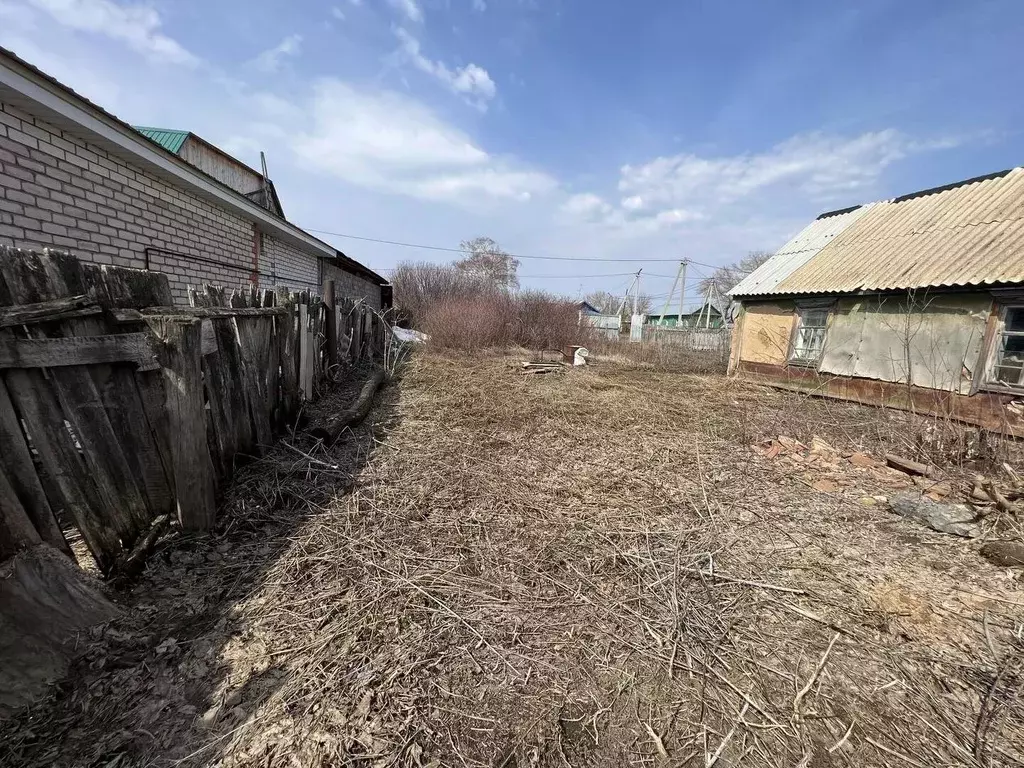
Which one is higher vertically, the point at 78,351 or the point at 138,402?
the point at 78,351

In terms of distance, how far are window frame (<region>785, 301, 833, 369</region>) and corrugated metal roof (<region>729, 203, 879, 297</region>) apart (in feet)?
2.95

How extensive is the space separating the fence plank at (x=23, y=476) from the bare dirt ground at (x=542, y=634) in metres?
0.52

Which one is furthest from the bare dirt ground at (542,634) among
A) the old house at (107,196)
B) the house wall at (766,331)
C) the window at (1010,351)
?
the house wall at (766,331)

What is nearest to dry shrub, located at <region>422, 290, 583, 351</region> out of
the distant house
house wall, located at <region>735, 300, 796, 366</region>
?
house wall, located at <region>735, 300, 796, 366</region>

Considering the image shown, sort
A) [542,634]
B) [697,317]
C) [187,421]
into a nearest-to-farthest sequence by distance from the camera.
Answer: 1. [542,634]
2. [187,421]
3. [697,317]

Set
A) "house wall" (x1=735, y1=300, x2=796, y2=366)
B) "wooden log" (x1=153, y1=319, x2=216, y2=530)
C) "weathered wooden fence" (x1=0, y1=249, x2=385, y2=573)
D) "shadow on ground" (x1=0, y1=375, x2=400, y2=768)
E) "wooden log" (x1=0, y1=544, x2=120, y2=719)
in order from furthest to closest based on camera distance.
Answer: "house wall" (x1=735, y1=300, x2=796, y2=366) → "wooden log" (x1=153, y1=319, x2=216, y2=530) → "weathered wooden fence" (x1=0, y1=249, x2=385, y2=573) → "wooden log" (x1=0, y1=544, x2=120, y2=719) → "shadow on ground" (x1=0, y1=375, x2=400, y2=768)

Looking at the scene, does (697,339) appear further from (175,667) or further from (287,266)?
(175,667)

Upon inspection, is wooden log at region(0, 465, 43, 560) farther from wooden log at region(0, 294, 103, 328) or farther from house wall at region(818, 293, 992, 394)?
house wall at region(818, 293, 992, 394)

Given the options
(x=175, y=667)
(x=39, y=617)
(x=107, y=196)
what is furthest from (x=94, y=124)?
(x=175, y=667)

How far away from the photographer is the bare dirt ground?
1.54 metres

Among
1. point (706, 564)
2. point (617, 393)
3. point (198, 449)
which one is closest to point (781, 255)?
point (617, 393)

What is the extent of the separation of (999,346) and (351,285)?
700 inches

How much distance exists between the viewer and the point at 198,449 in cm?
252

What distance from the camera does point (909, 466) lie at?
4391mm
